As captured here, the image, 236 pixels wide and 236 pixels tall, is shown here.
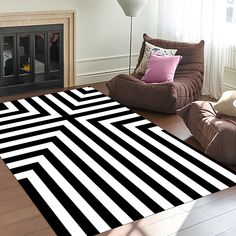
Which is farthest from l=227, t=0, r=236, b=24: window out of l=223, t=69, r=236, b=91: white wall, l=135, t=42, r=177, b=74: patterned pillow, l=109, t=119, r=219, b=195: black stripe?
l=109, t=119, r=219, b=195: black stripe

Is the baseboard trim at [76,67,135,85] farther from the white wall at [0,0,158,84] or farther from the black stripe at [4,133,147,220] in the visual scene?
the black stripe at [4,133,147,220]

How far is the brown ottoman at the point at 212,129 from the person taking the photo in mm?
3361

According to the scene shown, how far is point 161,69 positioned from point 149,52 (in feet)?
1.16

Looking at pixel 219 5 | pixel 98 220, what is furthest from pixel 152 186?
pixel 219 5

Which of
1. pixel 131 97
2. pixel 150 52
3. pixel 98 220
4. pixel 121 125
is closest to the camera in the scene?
pixel 98 220

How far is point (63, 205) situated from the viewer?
113 inches

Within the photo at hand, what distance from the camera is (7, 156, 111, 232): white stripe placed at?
2.71m

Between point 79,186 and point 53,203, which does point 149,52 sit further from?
point 53,203

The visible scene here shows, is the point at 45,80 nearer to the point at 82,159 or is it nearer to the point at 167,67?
the point at 167,67

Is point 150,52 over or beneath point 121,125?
over

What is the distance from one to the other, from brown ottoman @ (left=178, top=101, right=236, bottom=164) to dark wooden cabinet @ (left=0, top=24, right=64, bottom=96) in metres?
1.88

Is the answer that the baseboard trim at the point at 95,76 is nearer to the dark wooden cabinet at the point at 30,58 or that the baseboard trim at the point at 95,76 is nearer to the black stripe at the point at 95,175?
the dark wooden cabinet at the point at 30,58

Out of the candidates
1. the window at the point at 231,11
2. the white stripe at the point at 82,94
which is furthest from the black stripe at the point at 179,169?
the window at the point at 231,11

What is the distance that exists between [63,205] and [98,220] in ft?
0.88
